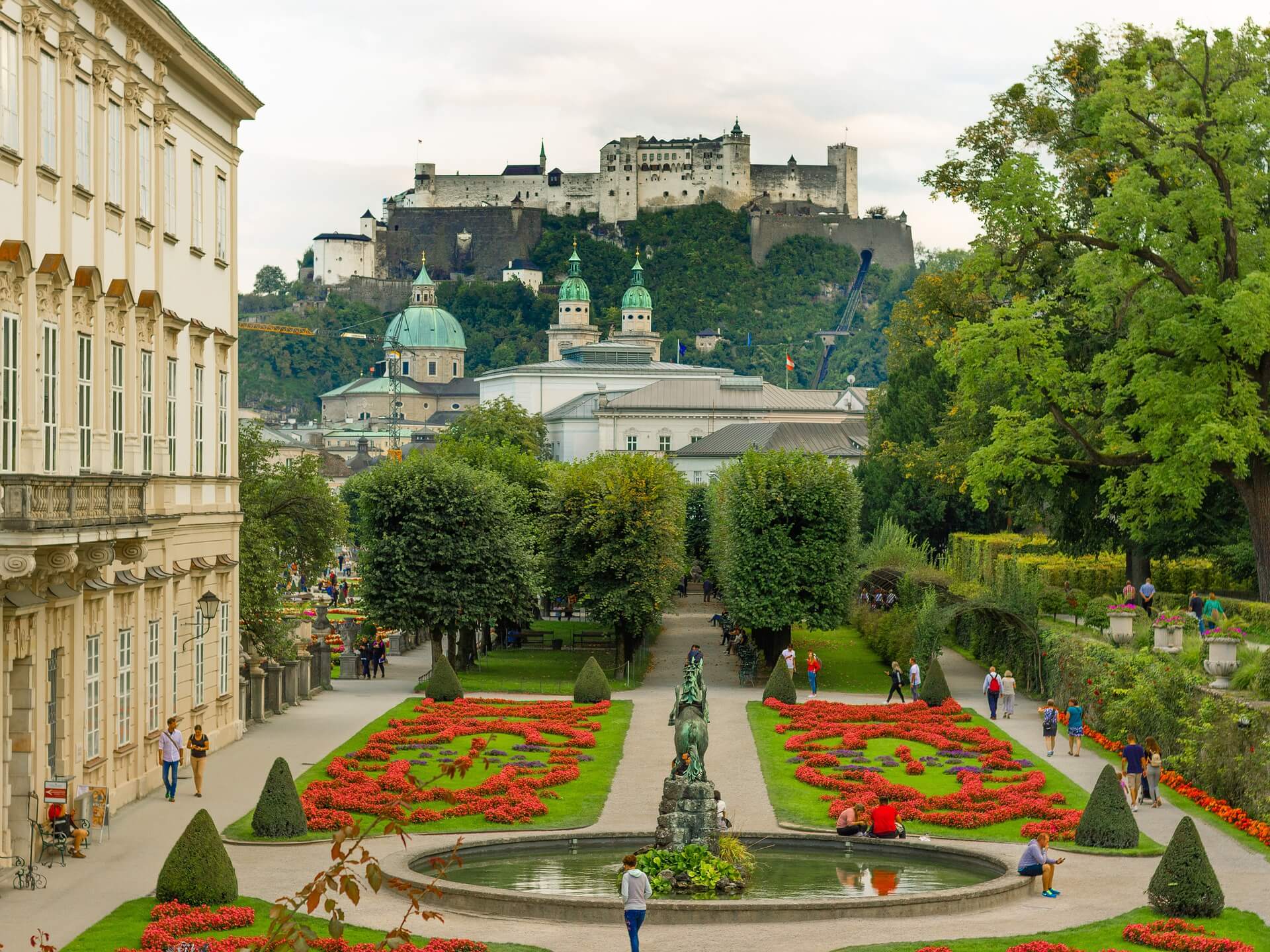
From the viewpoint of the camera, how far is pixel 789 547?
59062 millimetres

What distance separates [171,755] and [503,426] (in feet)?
313

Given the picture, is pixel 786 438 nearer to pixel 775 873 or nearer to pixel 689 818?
pixel 775 873

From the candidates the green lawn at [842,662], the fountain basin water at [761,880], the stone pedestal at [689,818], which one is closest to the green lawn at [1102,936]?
the fountain basin water at [761,880]

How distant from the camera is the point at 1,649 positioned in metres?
25.3

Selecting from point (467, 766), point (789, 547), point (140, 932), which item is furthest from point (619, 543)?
point (140, 932)

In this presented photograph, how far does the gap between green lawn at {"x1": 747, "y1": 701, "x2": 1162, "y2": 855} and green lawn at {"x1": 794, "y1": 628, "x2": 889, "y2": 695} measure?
9.99m

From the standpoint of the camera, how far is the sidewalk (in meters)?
23.4

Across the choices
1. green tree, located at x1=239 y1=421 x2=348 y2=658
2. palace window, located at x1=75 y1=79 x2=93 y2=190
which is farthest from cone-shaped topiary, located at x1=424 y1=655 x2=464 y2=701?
palace window, located at x1=75 y1=79 x2=93 y2=190

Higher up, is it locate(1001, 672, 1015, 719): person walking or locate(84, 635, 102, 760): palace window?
locate(84, 635, 102, 760): palace window

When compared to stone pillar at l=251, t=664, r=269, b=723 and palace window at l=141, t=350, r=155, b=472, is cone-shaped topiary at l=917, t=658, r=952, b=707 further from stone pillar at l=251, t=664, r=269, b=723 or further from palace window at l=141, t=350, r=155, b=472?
palace window at l=141, t=350, r=155, b=472

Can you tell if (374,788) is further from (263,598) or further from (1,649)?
(263,598)

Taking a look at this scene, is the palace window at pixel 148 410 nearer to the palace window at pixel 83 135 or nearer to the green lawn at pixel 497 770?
the palace window at pixel 83 135

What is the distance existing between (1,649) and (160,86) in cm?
1316

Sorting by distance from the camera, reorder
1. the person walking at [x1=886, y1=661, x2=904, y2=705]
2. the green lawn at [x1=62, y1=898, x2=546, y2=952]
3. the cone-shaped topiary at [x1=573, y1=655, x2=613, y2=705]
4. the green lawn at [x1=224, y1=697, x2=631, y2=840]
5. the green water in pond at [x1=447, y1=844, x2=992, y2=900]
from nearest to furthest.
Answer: the green lawn at [x1=62, y1=898, x2=546, y2=952] → the green water in pond at [x1=447, y1=844, x2=992, y2=900] → the green lawn at [x1=224, y1=697, x2=631, y2=840] → the cone-shaped topiary at [x1=573, y1=655, x2=613, y2=705] → the person walking at [x1=886, y1=661, x2=904, y2=705]
